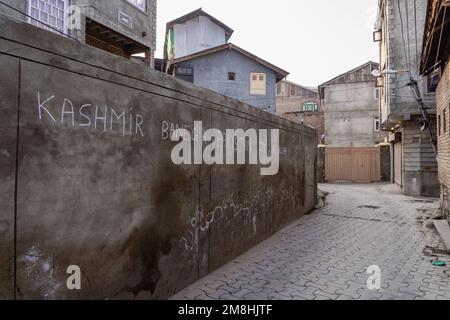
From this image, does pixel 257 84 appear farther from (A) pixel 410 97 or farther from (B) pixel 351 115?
(B) pixel 351 115

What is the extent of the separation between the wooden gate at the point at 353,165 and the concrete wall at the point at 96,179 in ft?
65.7

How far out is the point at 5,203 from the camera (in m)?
2.38

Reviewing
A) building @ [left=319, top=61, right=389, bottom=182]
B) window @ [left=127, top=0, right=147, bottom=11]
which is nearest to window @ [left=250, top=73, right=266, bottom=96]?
building @ [left=319, top=61, right=389, bottom=182]

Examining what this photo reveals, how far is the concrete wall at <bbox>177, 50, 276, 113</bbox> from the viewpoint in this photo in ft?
77.1

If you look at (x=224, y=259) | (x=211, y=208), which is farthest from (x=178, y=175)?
(x=224, y=259)

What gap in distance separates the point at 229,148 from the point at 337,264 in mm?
2784

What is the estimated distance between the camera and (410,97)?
16.6 metres

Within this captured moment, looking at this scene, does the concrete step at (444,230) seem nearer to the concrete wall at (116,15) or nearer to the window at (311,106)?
the concrete wall at (116,15)

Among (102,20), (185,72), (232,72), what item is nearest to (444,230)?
(102,20)

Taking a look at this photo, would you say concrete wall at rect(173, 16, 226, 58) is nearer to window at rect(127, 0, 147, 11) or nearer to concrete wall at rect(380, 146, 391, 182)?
window at rect(127, 0, 147, 11)

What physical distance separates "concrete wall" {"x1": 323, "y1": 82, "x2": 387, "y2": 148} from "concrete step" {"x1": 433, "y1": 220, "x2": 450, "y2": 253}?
74.0 ft

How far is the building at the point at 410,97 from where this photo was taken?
15609 millimetres

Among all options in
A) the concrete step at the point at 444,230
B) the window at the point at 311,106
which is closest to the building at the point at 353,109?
the window at the point at 311,106
